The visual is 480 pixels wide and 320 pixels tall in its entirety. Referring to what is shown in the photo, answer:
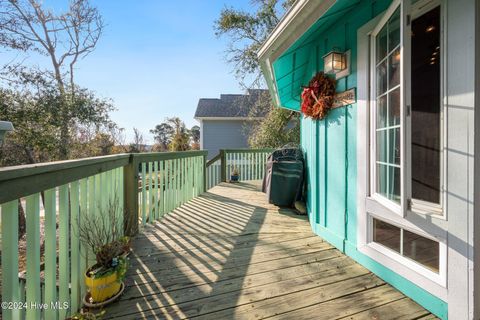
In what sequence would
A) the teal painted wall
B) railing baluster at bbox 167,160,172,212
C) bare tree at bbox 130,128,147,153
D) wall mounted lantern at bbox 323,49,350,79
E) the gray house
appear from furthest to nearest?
1. bare tree at bbox 130,128,147,153
2. the gray house
3. railing baluster at bbox 167,160,172,212
4. wall mounted lantern at bbox 323,49,350,79
5. the teal painted wall

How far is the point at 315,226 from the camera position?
3.08 meters

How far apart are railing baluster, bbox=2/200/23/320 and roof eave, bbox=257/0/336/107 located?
2218 mm

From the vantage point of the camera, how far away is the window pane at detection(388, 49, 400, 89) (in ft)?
5.89

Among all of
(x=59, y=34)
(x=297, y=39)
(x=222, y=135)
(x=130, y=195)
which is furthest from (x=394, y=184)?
(x=59, y=34)

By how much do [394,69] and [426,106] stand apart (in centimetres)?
42

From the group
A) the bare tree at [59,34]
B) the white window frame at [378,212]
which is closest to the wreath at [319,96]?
the white window frame at [378,212]

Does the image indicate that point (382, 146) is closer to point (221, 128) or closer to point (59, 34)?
point (221, 128)

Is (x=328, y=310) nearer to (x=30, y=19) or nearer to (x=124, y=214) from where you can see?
(x=124, y=214)

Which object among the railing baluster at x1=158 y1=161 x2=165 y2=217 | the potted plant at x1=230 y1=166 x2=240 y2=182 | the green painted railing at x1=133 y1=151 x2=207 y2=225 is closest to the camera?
the green painted railing at x1=133 y1=151 x2=207 y2=225

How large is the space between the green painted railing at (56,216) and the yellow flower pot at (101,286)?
0.33 ft

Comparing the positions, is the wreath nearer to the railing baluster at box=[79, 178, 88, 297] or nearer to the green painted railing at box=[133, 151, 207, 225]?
the green painted railing at box=[133, 151, 207, 225]

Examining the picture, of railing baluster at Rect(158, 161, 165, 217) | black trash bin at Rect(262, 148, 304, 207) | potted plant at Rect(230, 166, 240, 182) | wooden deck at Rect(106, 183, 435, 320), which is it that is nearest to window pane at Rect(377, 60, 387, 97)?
wooden deck at Rect(106, 183, 435, 320)

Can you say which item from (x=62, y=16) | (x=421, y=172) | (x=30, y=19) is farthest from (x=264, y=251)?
(x=62, y=16)

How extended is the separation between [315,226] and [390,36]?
2.16 m
